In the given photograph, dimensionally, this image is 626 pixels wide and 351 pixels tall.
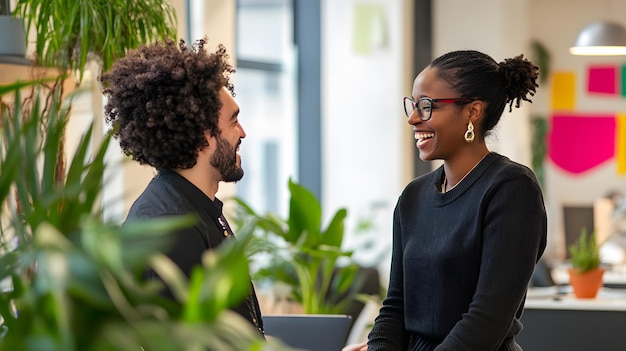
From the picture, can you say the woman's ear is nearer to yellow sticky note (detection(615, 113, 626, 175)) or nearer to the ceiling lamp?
the ceiling lamp

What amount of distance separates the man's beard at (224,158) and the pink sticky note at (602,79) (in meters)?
7.78

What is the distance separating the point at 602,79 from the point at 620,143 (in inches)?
24.2

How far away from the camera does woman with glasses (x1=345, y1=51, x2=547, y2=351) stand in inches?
88.0

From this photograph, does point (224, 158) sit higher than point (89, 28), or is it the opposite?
point (89, 28)

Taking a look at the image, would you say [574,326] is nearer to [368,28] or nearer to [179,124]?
[179,124]

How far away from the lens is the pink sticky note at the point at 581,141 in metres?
9.34

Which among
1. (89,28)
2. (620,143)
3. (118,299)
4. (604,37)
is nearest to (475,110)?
(89,28)

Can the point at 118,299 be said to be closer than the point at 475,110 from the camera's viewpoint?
Yes

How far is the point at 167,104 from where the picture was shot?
2.00 meters

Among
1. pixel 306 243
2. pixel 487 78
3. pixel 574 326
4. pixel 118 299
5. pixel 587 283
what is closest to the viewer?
pixel 118 299

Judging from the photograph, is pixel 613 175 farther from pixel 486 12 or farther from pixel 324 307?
pixel 324 307

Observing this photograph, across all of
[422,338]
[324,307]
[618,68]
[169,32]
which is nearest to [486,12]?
[618,68]

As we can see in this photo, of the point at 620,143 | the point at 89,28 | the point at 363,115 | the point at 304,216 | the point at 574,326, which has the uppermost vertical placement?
the point at 89,28

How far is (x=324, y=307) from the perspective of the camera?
4523 mm
